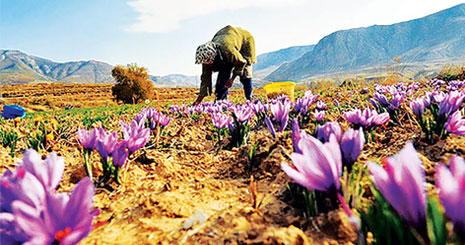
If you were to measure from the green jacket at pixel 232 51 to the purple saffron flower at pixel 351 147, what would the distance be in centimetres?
551

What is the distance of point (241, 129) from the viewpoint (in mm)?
2344

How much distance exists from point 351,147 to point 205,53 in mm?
5304

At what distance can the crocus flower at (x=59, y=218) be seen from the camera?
602 millimetres

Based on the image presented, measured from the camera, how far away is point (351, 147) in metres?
0.98

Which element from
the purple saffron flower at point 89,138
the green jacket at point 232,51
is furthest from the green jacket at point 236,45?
the purple saffron flower at point 89,138

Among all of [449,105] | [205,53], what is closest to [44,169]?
[449,105]

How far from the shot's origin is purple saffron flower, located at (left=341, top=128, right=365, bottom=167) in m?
0.97

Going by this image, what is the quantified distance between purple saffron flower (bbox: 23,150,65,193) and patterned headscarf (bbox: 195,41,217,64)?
5348 millimetres

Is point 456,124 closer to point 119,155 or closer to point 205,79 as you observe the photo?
point 119,155

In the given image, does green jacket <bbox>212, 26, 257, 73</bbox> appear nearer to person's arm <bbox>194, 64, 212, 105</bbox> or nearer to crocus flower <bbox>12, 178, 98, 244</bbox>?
person's arm <bbox>194, 64, 212, 105</bbox>

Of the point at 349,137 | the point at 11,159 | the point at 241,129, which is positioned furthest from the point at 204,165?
the point at 11,159

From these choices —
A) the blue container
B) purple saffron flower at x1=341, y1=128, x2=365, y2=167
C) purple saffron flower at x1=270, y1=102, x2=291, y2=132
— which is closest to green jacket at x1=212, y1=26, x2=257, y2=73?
the blue container

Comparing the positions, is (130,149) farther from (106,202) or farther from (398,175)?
(398,175)

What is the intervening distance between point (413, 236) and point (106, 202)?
1257 mm
